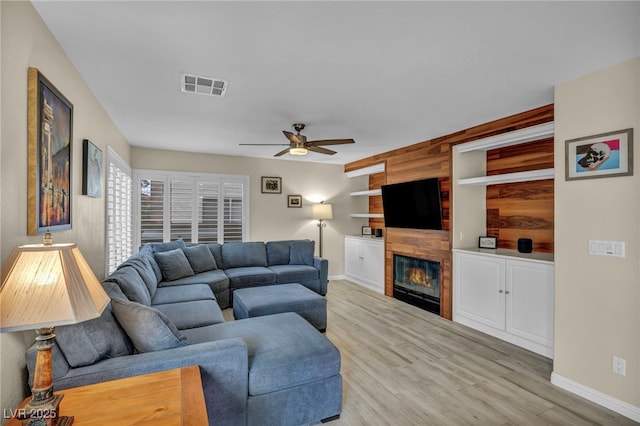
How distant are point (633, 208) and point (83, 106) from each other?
4.24m

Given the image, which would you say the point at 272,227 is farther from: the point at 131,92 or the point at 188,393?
the point at 188,393

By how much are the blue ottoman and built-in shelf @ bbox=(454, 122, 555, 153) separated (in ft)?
8.77

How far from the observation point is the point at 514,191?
3.87 meters

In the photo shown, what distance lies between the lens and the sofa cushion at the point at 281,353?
197 centimetres

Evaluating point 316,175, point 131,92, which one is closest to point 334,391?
point 131,92

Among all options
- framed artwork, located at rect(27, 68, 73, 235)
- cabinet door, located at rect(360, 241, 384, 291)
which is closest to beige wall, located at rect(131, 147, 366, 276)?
cabinet door, located at rect(360, 241, 384, 291)

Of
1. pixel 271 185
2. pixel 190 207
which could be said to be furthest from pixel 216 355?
pixel 271 185

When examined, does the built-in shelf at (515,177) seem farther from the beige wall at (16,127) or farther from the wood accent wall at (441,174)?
the beige wall at (16,127)

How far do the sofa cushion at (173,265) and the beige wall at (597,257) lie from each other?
4.39 meters

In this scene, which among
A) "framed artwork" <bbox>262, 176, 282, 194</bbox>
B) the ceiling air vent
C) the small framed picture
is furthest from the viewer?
"framed artwork" <bbox>262, 176, 282, 194</bbox>

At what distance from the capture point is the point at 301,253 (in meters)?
5.64

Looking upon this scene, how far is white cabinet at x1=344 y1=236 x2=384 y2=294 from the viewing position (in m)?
5.66

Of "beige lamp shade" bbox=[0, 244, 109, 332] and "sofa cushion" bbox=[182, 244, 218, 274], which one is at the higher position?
"beige lamp shade" bbox=[0, 244, 109, 332]

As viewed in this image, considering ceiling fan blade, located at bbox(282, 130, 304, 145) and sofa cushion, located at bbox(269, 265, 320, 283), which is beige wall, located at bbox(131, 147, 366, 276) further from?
ceiling fan blade, located at bbox(282, 130, 304, 145)
